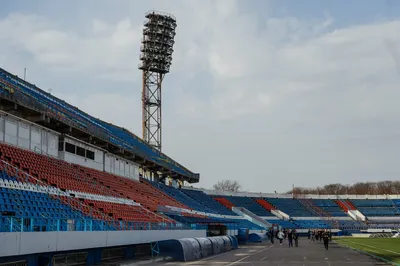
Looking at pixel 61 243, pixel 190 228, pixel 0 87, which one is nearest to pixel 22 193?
pixel 61 243

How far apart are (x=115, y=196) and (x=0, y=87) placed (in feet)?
48.7

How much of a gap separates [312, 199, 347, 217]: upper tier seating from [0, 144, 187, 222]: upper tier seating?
2550 inches

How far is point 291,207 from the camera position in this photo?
112750 millimetres

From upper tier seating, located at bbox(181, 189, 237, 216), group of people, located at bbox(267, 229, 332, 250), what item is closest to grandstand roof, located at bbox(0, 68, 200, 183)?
upper tier seating, located at bbox(181, 189, 237, 216)

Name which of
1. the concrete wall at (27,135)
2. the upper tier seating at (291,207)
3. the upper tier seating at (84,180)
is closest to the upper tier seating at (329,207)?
the upper tier seating at (291,207)

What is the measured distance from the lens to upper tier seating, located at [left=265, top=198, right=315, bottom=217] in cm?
10988

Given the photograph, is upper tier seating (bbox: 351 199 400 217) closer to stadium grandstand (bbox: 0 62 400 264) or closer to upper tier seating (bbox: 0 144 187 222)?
stadium grandstand (bbox: 0 62 400 264)

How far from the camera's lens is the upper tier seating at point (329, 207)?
11262 cm

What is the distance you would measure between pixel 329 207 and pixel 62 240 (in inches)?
3840

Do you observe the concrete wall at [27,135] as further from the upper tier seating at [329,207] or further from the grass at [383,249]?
the upper tier seating at [329,207]

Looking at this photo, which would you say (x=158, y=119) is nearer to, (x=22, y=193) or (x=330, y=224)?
(x=330, y=224)

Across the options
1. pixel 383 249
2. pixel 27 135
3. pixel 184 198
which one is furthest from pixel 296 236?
pixel 27 135

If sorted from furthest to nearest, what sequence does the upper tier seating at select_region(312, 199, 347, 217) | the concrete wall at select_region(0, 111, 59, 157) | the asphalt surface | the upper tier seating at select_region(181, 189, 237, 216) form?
the upper tier seating at select_region(312, 199, 347, 217)
the upper tier seating at select_region(181, 189, 237, 216)
the concrete wall at select_region(0, 111, 59, 157)
the asphalt surface

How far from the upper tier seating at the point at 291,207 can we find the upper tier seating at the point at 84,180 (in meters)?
57.6
